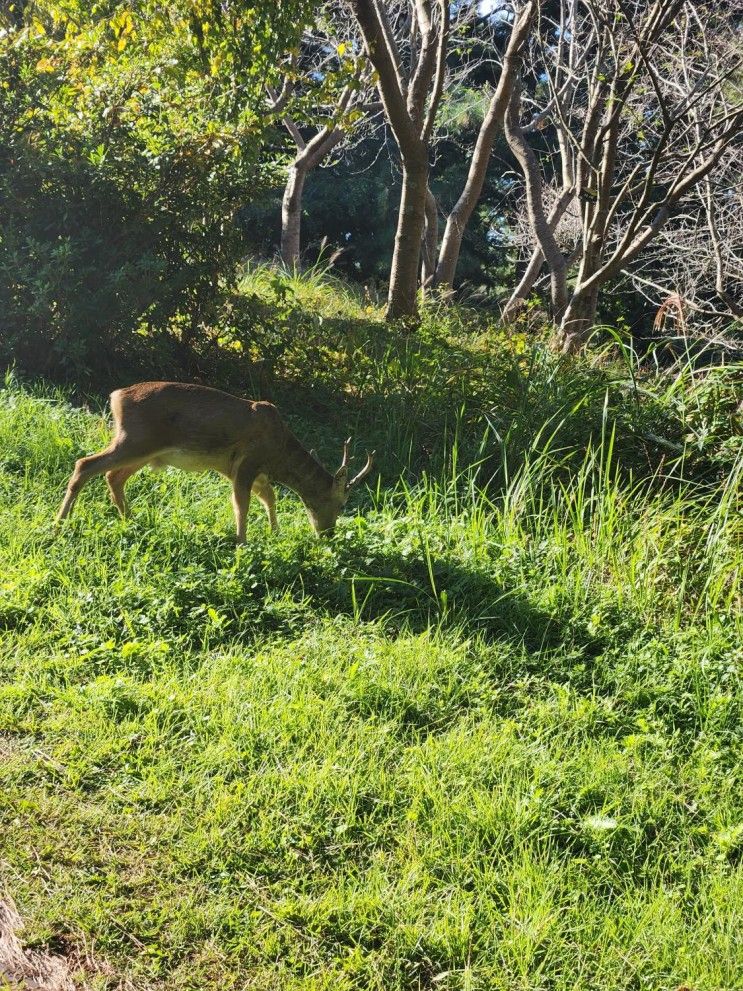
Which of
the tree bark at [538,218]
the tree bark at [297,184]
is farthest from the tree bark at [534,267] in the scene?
the tree bark at [297,184]

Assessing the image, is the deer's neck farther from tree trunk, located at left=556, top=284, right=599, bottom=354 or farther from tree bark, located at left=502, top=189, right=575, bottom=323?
tree bark, located at left=502, top=189, right=575, bottom=323

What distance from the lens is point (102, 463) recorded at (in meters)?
6.04

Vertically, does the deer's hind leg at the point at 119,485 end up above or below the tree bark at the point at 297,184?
below

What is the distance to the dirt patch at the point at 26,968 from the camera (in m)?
3.32

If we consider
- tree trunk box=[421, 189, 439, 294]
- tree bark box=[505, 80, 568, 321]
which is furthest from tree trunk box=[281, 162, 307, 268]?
tree bark box=[505, 80, 568, 321]

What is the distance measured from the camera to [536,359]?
9180 mm

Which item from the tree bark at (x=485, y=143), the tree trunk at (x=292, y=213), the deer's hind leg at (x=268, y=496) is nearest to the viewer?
the deer's hind leg at (x=268, y=496)

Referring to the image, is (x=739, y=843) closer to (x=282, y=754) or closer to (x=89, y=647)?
(x=282, y=754)

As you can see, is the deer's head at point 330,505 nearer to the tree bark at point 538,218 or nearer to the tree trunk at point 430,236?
the tree bark at point 538,218

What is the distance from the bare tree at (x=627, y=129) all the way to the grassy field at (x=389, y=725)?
3.09 meters

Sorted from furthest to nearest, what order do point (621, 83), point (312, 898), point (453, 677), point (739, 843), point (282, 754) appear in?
point (621, 83) < point (453, 677) < point (282, 754) < point (739, 843) < point (312, 898)

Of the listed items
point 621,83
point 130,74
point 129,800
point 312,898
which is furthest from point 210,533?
point 621,83

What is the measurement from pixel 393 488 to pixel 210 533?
66.9 inches

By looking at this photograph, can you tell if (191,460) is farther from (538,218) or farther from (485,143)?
(538,218)
